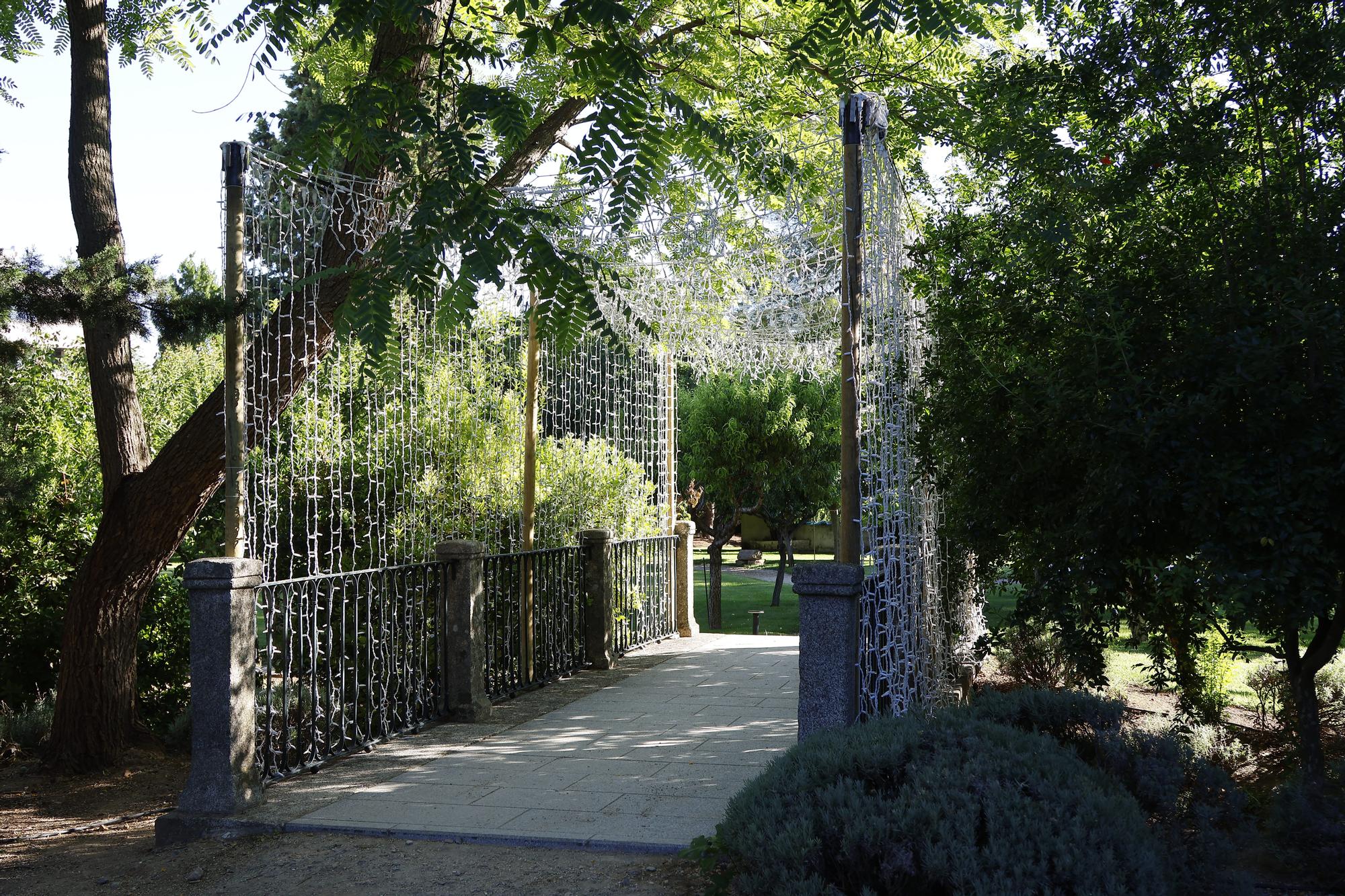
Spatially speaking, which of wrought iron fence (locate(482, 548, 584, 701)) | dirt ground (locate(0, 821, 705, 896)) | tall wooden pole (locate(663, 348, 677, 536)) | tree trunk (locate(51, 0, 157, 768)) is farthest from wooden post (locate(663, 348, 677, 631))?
dirt ground (locate(0, 821, 705, 896))

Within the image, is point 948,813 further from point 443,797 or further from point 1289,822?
point 443,797

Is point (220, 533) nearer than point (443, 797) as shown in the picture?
No

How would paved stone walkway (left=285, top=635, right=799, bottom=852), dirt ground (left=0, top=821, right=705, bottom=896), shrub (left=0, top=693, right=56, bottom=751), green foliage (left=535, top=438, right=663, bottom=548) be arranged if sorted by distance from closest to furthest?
dirt ground (left=0, top=821, right=705, bottom=896), paved stone walkway (left=285, top=635, right=799, bottom=852), shrub (left=0, top=693, right=56, bottom=751), green foliage (left=535, top=438, right=663, bottom=548)

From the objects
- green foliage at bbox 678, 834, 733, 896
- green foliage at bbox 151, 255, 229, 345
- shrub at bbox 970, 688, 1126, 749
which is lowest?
green foliage at bbox 678, 834, 733, 896

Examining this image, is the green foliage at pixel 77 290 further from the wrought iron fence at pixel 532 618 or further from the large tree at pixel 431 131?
the wrought iron fence at pixel 532 618

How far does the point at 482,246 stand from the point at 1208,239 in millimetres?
3256

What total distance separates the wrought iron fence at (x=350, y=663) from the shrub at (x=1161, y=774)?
3.75 meters

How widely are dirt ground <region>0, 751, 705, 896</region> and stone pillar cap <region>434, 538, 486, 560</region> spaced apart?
8.22 feet

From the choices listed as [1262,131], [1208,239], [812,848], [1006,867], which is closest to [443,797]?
[812,848]

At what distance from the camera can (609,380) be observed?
432 inches

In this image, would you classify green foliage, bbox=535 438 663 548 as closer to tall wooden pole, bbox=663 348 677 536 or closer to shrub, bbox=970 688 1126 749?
tall wooden pole, bbox=663 348 677 536

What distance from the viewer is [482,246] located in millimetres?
4316

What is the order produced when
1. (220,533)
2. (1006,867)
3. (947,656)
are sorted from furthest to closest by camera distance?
1. (220,533)
2. (947,656)
3. (1006,867)

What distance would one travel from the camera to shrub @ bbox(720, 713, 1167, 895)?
11.3 ft
